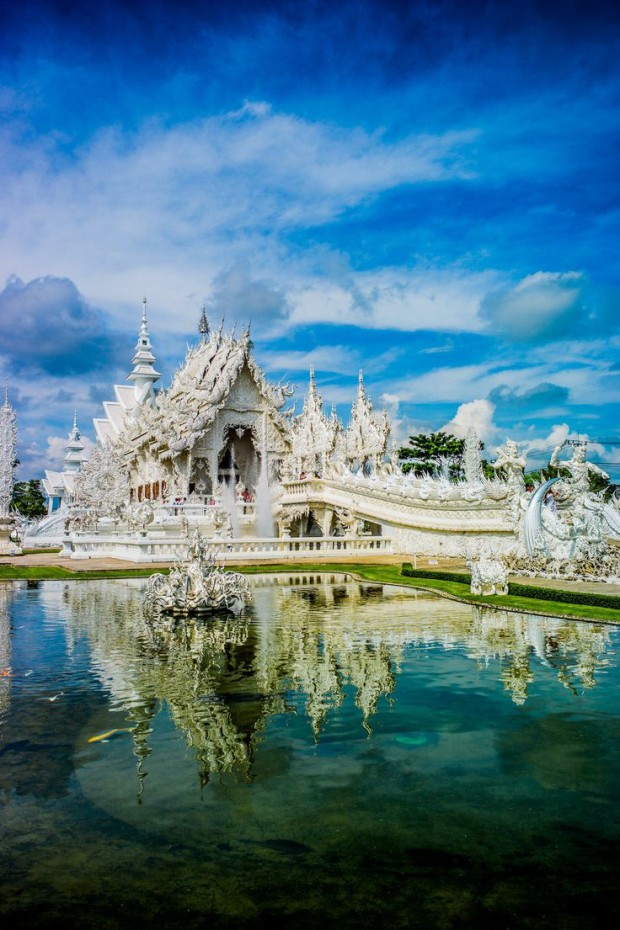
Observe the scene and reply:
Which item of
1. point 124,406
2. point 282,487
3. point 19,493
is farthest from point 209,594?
point 19,493

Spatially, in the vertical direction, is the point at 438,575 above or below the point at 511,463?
below

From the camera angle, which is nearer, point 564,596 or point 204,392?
point 564,596

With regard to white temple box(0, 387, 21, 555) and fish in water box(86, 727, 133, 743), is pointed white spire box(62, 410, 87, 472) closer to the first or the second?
white temple box(0, 387, 21, 555)

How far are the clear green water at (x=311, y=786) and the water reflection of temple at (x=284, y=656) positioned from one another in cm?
5

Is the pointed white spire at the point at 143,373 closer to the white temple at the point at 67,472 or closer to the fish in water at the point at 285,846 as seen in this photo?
the white temple at the point at 67,472

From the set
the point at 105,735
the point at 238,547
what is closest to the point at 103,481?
the point at 238,547

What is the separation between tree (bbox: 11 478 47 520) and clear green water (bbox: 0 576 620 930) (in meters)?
71.0

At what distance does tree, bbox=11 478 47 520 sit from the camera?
255ft

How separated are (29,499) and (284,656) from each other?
257 feet

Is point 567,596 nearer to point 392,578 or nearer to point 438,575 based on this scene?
point 438,575

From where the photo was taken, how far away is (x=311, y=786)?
5.33 meters

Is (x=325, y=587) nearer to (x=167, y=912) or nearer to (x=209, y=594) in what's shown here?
(x=209, y=594)

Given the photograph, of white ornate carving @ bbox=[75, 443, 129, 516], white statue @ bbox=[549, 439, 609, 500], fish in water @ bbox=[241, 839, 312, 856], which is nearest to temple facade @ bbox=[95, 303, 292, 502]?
white ornate carving @ bbox=[75, 443, 129, 516]

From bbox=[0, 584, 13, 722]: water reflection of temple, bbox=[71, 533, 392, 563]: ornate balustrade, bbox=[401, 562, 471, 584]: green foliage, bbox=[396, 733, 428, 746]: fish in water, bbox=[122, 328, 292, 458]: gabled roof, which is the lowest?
bbox=[396, 733, 428, 746]: fish in water
